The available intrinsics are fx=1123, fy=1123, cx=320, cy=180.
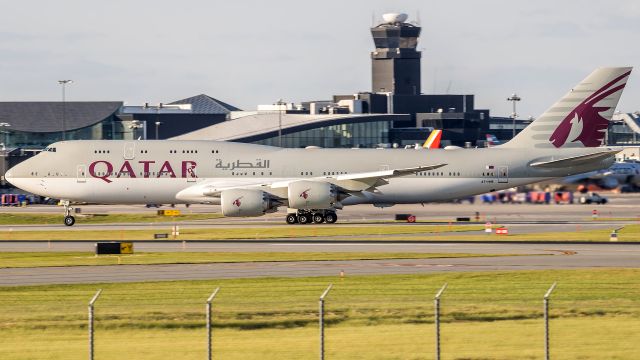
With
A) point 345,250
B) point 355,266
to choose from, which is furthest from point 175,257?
point 355,266

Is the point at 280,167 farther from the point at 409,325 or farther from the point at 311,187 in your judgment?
the point at 409,325

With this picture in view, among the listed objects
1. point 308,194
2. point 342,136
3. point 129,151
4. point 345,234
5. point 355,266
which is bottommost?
point 355,266

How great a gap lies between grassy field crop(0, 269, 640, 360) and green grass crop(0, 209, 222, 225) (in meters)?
41.5

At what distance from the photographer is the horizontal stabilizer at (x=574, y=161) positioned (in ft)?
233

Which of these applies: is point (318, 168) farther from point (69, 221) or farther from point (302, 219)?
point (69, 221)

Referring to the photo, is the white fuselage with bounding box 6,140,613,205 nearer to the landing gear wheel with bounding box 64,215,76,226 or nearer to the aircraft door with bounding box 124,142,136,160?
the aircraft door with bounding box 124,142,136,160

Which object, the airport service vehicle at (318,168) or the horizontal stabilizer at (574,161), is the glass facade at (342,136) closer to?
the airport service vehicle at (318,168)

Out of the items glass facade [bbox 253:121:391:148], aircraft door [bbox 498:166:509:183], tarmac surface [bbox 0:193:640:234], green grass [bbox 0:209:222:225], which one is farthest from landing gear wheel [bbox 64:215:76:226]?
glass facade [bbox 253:121:391:148]

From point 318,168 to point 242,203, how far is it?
23.2 ft

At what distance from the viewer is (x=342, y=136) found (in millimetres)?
172250

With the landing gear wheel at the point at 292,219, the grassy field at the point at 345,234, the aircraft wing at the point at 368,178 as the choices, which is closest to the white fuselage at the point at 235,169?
the aircraft wing at the point at 368,178

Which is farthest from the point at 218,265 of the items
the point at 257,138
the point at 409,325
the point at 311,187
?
the point at 257,138

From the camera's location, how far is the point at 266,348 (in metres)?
25.9

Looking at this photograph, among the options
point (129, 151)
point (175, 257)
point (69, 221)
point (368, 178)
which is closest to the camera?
point (175, 257)
